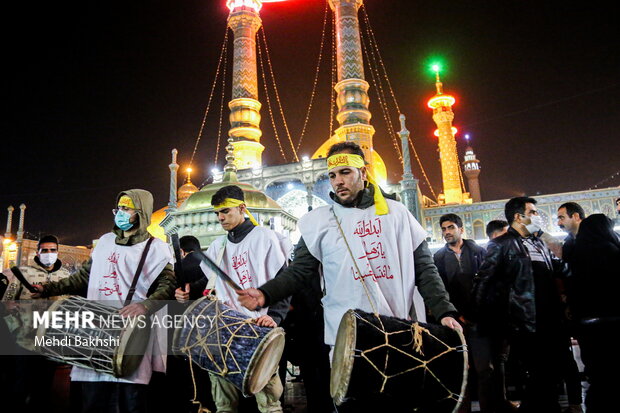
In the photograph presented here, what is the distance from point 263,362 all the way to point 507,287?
199 centimetres

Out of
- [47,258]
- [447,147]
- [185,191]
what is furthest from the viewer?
[447,147]

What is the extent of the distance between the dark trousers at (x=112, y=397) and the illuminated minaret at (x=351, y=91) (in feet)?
62.8

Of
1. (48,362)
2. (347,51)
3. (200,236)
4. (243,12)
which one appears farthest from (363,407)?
(243,12)

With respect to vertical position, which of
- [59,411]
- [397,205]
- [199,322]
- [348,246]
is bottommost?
[59,411]

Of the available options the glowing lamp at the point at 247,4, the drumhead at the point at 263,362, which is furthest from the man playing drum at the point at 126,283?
the glowing lamp at the point at 247,4

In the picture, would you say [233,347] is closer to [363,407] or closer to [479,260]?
[363,407]

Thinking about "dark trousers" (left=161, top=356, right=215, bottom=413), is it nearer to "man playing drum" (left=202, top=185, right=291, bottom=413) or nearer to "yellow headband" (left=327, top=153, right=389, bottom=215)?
"man playing drum" (left=202, top=185, right=291, bottom=413)

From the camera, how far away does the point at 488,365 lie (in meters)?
3.42

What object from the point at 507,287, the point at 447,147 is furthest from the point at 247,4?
the point at 507,287

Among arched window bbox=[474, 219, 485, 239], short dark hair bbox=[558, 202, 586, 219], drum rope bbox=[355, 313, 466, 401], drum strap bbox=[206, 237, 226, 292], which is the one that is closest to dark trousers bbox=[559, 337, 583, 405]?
short dark hair bbox=[558, 202, 586, 219]

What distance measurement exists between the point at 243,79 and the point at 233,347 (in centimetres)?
2539

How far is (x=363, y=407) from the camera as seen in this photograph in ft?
5.79

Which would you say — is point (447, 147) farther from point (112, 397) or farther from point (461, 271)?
point (112, 397)

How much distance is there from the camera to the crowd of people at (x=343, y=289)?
7.41ft
